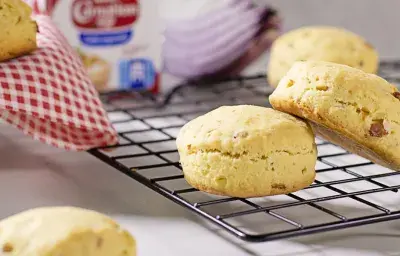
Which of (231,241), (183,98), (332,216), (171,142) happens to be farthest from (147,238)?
(183,98)

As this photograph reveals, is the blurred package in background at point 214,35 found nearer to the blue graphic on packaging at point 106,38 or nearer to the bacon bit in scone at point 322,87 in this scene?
the blue graphic on packaging at point 106,38

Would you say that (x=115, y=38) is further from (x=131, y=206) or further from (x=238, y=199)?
(x=238, y=199)

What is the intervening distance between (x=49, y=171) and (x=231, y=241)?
1.15 feet

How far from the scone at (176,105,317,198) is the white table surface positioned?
0.06 metres

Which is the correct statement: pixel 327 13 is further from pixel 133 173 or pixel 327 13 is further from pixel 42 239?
pixel 42 239

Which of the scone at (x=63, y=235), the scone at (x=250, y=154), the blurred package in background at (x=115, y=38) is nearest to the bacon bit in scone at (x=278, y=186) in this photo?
Answer: the scone at (x=250, y=154)

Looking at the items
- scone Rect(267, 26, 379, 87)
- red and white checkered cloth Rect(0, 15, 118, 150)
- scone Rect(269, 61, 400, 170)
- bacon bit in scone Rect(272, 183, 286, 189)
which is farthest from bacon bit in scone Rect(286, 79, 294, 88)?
scone Rect(267, 26, 379, 87)

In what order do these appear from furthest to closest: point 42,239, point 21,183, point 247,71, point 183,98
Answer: point 247,71, point 183,98, point 21,183, point 42,239

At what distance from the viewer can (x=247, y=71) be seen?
195 cm

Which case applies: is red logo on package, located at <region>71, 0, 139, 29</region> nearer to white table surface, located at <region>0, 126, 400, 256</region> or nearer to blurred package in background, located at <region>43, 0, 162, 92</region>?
blurred package in background, located at <region>43, 0, 162, 92</region>

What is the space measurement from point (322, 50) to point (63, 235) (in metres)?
0.79

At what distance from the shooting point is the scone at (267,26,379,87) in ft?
4.66

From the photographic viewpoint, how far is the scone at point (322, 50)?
1.42 m

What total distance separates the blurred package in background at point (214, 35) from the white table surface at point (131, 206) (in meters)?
0.47
